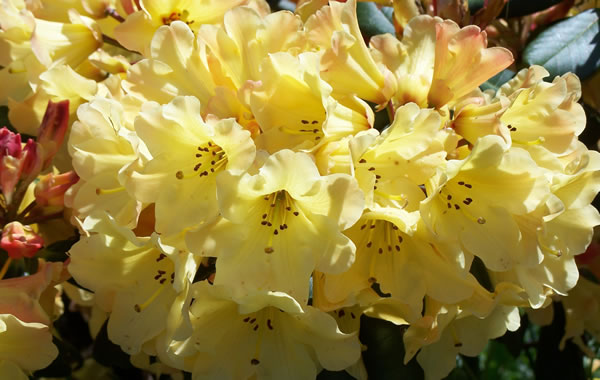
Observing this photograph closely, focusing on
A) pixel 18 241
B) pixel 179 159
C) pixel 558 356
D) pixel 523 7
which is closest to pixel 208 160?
pixel 179 159

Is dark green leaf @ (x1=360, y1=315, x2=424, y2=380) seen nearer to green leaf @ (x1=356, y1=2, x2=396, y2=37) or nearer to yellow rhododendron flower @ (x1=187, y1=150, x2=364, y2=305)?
yellow rhododendron flower @ (x1=187, y1=150, x2=364, y2=305)

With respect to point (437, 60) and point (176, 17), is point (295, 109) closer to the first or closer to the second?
point (437, 60)

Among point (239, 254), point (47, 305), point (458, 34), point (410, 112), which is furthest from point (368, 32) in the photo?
point (47, 305)

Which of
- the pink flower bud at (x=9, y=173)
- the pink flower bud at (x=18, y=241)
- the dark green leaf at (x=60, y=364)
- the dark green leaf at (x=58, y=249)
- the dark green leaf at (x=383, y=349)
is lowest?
the dark green leaf at (x=60, y=364)

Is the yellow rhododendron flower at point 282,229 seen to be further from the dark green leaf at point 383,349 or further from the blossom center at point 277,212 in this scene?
the dark green leaf at point 383,349

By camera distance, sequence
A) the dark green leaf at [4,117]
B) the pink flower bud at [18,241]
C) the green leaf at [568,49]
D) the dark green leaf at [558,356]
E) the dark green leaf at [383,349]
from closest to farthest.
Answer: the pink flower bud at [18,241] → the dark green leaf at [383,349] → the green leaf at [568,49] → the dark green leaf at [4,117] → the dark green leaf at [558,356]

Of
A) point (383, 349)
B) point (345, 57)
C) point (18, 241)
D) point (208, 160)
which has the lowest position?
point (383, 349)

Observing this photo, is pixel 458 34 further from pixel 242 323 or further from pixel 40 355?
pixel 40 355

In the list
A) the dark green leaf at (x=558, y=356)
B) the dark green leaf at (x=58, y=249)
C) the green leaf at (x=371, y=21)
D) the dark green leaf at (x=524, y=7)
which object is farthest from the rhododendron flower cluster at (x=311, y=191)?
the dark green leaf at (x=558, y=356)
